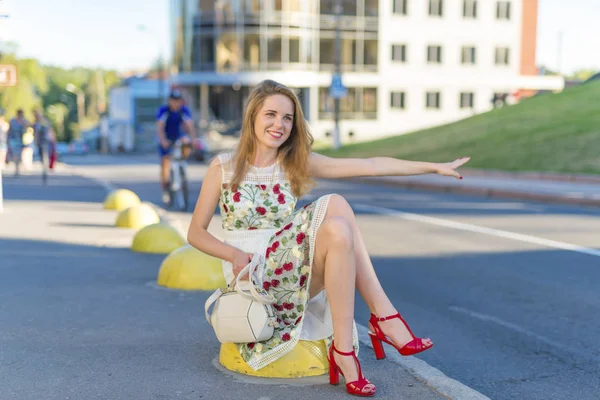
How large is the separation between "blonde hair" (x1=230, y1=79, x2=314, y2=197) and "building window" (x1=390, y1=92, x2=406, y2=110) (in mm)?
52923

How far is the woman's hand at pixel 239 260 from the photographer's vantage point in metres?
3.81

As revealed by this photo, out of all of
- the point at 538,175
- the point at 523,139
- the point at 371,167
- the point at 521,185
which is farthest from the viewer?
the point at 523,139

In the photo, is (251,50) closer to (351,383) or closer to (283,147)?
(283,147)

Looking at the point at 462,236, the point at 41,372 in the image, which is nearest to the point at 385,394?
the point at 41,372

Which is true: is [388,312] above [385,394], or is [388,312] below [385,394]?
above

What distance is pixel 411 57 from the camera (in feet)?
186

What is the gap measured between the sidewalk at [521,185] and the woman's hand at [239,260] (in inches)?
463

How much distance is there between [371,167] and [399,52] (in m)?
53.6

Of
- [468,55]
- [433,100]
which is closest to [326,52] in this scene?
[433,100]

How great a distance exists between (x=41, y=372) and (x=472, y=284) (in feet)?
12.9

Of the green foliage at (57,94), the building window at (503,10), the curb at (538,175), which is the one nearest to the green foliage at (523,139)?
the curb at (538,175)

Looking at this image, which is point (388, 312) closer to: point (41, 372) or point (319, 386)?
point (319, 386)

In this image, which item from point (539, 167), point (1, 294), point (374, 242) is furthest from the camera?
point (539, 167)

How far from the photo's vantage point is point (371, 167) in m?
4.23
